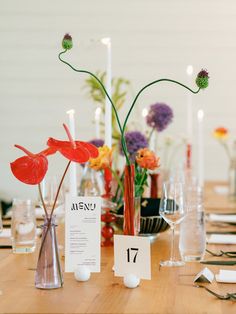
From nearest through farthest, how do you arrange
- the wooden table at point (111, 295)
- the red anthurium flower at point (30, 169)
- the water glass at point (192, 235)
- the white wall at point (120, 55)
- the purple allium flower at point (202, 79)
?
1. the wooden table at point (111, 295)
2. the red anthurium flower at point (30, 169)
3. the purple allium flower at point (202, 79)
4. the water glass at point (192, 235)
5. the white wall at point (120, 55)

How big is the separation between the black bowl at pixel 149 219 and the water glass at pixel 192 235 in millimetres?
162

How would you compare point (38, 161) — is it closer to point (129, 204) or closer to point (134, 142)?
point (129, 204)

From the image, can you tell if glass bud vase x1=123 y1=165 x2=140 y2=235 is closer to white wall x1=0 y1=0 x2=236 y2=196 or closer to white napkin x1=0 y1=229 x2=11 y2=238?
white napkin x1=0 y1=229 x2=11 y2=238

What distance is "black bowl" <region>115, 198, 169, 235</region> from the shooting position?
2.48 metres

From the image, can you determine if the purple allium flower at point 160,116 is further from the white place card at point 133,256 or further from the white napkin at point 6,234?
the white place card at point 133,256

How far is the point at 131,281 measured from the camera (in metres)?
1.82

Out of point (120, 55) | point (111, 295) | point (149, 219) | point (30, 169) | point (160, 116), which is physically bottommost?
point (111, 295)

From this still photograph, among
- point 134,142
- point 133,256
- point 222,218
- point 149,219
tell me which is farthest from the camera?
point 222,218

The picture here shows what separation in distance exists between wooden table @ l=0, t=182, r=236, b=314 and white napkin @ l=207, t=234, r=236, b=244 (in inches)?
17.5

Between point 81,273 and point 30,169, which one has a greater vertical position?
point 30,169

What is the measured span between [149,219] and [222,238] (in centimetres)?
31

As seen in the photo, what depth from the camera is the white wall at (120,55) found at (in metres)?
5.80

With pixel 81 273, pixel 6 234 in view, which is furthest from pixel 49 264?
pixel 6 234

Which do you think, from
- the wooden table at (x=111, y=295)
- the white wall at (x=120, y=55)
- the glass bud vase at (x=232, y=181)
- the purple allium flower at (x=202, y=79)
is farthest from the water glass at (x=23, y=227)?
the white wall at (x=120, y=55)
